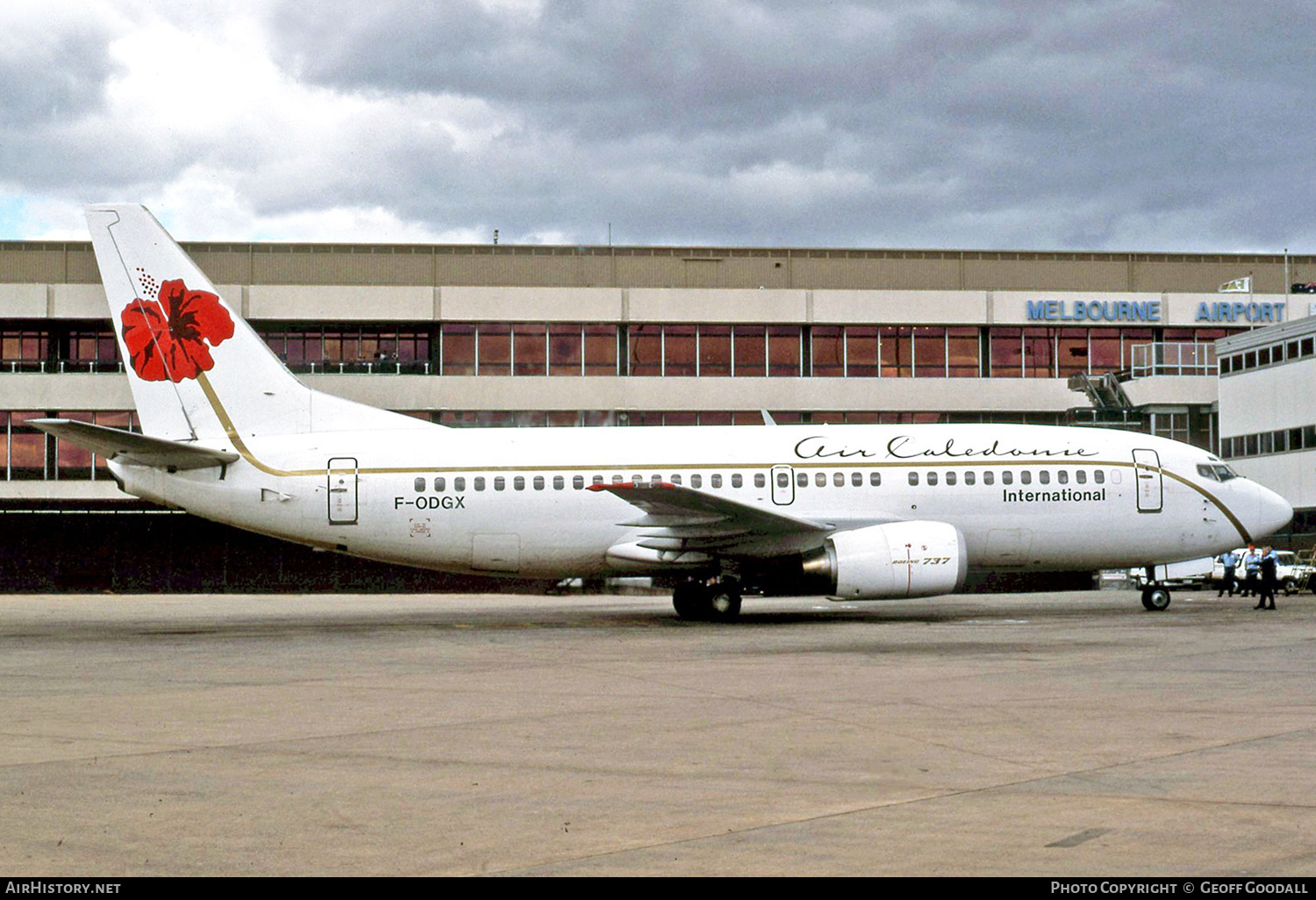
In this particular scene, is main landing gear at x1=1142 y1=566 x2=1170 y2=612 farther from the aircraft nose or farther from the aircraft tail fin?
the aircraft tail fin

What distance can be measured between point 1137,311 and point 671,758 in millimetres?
48221

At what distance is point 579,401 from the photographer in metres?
49.5

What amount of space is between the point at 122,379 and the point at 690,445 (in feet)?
99.9

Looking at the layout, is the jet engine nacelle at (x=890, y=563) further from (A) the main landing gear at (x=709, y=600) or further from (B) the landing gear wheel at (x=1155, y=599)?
(B) the landing gear wheel at (x=1155, y=599)

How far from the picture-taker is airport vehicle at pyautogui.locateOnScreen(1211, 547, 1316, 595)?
1521 inches

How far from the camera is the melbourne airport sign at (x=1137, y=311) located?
2080 inches

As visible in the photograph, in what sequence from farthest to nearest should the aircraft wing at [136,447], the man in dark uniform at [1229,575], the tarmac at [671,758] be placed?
the man in dark uniform at [1229,575], the aircraft wing at [136,447], the tarmac at [671,758]

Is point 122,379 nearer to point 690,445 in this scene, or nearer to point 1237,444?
point 690,445

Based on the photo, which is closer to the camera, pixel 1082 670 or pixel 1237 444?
pixel 1082 670

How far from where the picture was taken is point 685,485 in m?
26.9

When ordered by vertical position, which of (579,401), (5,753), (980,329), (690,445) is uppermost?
→ (980,329)

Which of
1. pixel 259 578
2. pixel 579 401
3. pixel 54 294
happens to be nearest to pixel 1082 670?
pixel 579 401

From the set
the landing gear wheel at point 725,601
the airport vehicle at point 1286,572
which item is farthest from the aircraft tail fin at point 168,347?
the airport vehicle at point 1286,572

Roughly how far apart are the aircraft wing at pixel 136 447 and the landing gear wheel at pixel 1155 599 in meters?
19.4
